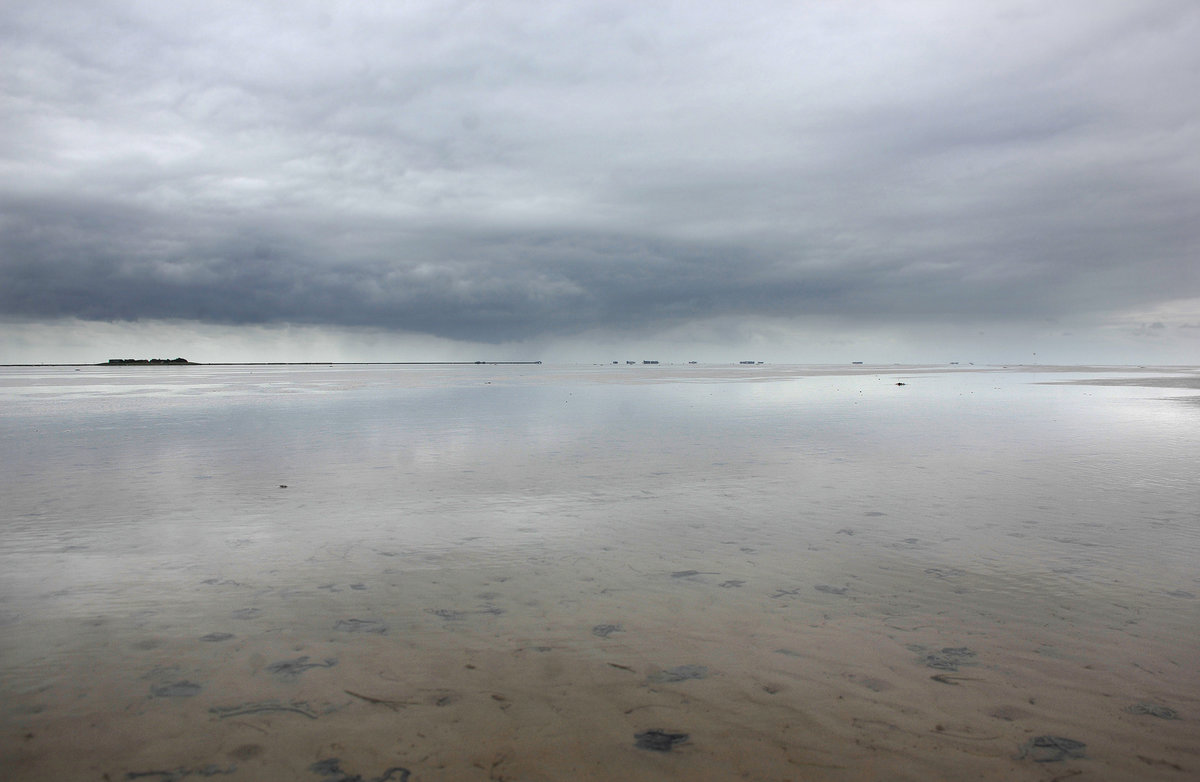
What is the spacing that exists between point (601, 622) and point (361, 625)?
2420 mm

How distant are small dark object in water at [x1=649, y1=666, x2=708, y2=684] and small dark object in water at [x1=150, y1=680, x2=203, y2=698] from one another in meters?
3.74

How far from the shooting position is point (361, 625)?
267 inches

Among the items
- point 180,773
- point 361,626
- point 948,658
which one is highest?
point 948,658

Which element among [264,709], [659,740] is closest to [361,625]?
[264,709]

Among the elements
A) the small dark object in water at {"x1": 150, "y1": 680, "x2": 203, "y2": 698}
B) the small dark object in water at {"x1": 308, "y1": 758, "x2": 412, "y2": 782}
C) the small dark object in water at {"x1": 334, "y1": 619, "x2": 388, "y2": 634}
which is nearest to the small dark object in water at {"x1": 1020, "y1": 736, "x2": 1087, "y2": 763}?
the small dark object in water at {"x1": 308, "y1": 758, "x2": 412, "y2": 782}

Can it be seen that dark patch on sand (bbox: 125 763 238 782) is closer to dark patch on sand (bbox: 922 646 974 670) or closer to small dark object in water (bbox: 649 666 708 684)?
small dark object in water (bbox: 649 666 708 684)

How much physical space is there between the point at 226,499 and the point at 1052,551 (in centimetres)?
1367

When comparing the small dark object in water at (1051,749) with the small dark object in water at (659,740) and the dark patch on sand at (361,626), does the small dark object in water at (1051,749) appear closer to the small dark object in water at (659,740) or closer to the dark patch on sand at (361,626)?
the small dark object in water at (659,740)

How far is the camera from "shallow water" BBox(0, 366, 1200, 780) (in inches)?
184

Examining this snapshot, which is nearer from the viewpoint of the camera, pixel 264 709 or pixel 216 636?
pixel 264 709

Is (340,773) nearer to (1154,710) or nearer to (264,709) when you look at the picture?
(264,709)

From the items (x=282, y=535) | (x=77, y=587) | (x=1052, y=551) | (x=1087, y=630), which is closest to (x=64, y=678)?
(x=77, y=587)

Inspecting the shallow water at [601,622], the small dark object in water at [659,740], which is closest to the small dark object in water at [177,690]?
the shallow water at [601,622]

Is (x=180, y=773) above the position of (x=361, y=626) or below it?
below
